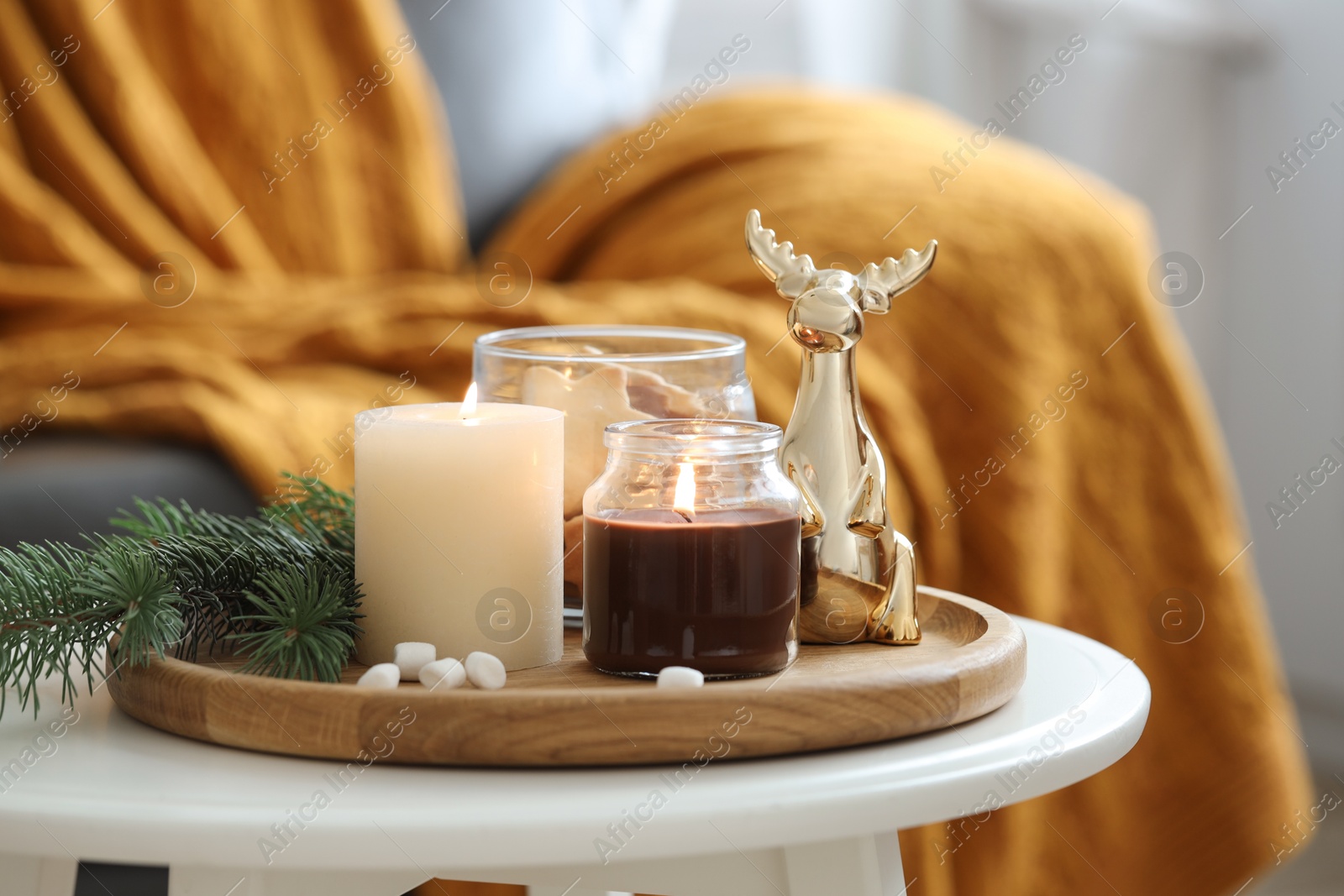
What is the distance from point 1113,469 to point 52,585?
0.92 meters

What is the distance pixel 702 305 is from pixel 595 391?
53cm

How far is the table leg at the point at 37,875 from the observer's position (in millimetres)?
505

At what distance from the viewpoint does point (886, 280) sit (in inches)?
22.1

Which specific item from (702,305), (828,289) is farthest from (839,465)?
(702,305)

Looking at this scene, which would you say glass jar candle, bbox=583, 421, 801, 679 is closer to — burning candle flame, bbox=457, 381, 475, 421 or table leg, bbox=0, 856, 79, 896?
burning candle flame, bbox=457, 381, 475, 421

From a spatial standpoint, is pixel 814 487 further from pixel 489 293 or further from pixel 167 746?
pixel 489 293

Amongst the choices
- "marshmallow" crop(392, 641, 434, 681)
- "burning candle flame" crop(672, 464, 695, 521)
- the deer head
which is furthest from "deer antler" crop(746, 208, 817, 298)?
"marshmallow" crop(392, 641, 434, 681)

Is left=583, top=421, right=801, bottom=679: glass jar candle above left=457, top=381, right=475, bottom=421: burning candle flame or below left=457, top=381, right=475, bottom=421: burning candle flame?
below

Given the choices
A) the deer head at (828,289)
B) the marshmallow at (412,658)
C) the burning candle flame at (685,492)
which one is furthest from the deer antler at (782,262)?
the marshmallow at (412,658)

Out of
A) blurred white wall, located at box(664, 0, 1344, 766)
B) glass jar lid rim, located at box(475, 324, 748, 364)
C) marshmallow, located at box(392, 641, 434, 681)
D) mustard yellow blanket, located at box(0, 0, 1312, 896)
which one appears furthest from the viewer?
blurred white wall, located at box(664, 0, 1344, 766)

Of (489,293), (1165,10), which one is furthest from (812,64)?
(489,293)

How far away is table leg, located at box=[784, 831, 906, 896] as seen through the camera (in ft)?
1.43

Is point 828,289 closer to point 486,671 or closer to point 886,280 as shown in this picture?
point 886,280

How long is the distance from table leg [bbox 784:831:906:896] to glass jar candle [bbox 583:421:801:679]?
2.6 inches
